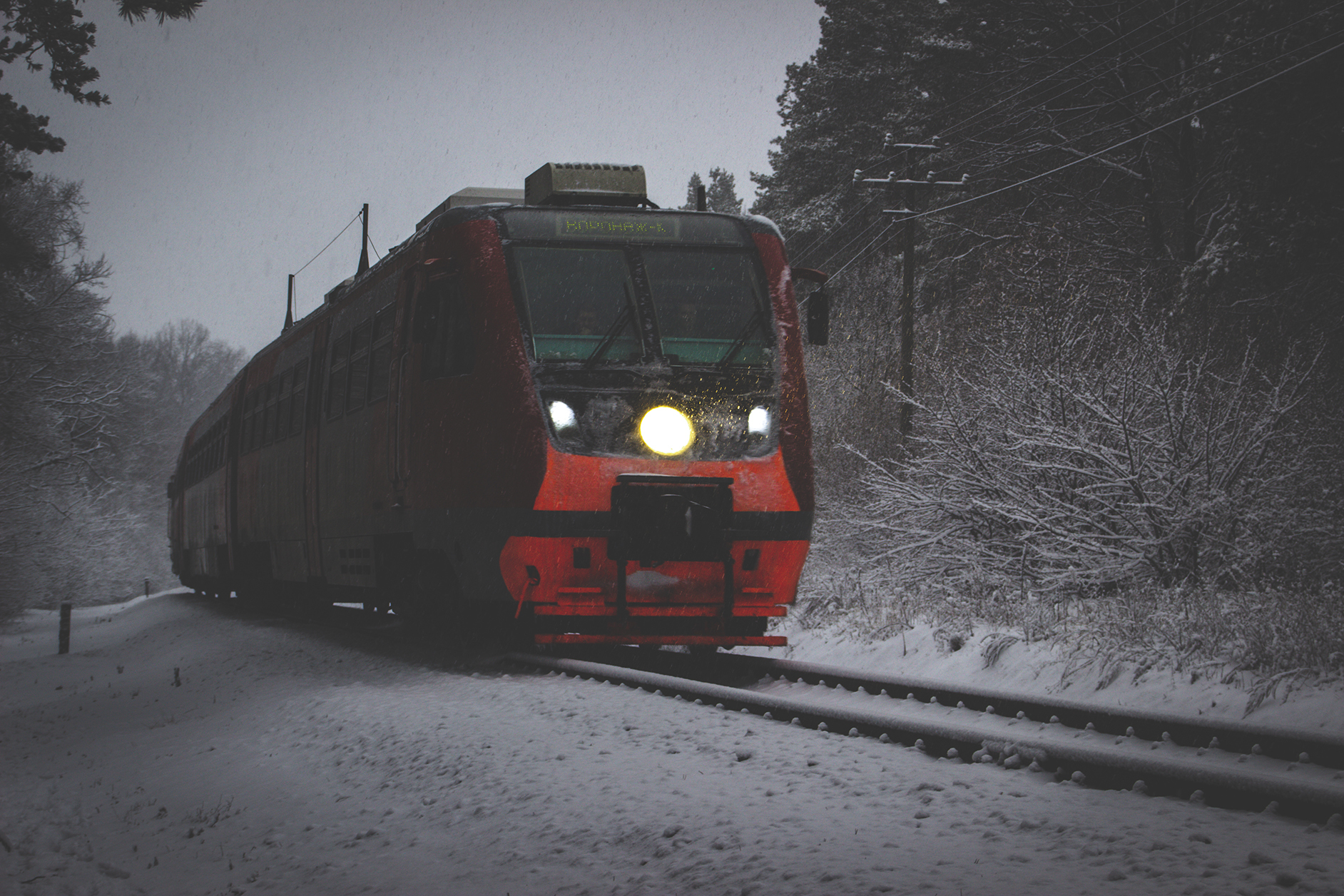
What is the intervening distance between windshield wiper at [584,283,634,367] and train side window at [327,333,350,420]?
3.97 metres

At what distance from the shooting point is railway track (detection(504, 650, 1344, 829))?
165 inches

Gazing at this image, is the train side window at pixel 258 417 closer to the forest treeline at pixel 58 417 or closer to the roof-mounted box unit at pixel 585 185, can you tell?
the forest treeline at pixel 58 417

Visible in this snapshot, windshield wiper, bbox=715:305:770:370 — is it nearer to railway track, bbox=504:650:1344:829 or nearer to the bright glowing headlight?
the bright glowing headlight

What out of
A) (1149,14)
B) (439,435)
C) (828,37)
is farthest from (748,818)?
(828,37)

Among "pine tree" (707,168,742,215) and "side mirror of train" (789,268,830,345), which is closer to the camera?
"side mirror of train" (789,268,830,345)

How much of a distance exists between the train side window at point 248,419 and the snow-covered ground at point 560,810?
8018 mm

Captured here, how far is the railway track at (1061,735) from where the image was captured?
165 inches

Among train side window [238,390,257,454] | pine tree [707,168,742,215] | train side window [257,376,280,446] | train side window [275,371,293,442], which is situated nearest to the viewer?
train side window [275,371,293,442]

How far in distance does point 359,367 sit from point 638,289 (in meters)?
3.55

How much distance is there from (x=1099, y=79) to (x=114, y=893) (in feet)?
76.0

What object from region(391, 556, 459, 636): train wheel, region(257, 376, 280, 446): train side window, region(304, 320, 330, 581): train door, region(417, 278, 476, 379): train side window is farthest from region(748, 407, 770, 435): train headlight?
region(257, 376, 280, 446): train side window

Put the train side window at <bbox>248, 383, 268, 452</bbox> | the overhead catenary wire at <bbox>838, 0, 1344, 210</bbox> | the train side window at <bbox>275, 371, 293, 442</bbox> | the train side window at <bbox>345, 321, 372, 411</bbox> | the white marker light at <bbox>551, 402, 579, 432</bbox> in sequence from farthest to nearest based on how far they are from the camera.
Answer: the overhead catenary wire at <bbox>838, 0, 1344, 210</bbox> < the train side window at <bbox>248, 383, 268, 452</bbox> < the train side window at <bbox>275, 371, 293, 442</bbox> < the train side window at <bbox>345, 321, 372, 411</bbox> < the white marker light at <bbox>551, 402, 579, 432</bbox>

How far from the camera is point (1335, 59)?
A: 16.5 metres

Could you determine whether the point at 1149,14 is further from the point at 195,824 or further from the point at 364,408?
the point at 195,824
